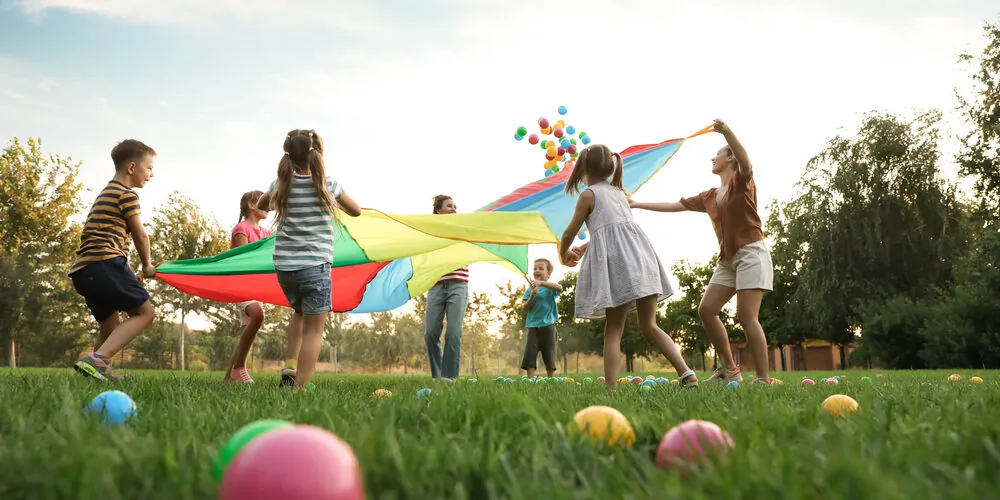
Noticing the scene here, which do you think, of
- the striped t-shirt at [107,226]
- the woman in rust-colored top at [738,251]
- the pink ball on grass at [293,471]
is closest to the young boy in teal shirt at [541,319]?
the woman in rust-colored top at [738,251]

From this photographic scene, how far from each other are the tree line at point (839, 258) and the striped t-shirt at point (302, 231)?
15.8 m

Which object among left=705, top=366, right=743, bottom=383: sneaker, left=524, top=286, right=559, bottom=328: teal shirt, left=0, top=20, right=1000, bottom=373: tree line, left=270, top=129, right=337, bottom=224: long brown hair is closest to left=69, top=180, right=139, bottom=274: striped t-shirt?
left=270, top=129, right=337, bottom=224: long brown hair

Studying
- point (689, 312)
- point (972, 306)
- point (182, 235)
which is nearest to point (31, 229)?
point (182, 235)

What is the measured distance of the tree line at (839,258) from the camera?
58.9 feet

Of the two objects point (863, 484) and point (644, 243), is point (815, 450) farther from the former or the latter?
point (644, 243)

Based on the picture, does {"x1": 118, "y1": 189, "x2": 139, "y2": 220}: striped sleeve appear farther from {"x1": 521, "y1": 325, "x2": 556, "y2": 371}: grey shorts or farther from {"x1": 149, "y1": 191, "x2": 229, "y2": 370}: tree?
{"x1": 149, "y1": 191, "x2": 229, "y2": 370}: tree

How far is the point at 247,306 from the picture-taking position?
5793mm

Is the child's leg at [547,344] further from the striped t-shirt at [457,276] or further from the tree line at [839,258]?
the tree line at [839,258]

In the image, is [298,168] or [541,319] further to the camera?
[541,319]

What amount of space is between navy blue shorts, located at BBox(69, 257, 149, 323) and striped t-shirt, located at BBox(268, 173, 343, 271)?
115 centimetres

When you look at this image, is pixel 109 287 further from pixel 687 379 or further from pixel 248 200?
pixel 687 379

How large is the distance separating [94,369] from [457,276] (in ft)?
10.1

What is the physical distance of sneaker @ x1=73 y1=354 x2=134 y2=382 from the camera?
432cm

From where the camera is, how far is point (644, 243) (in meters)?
4.35
